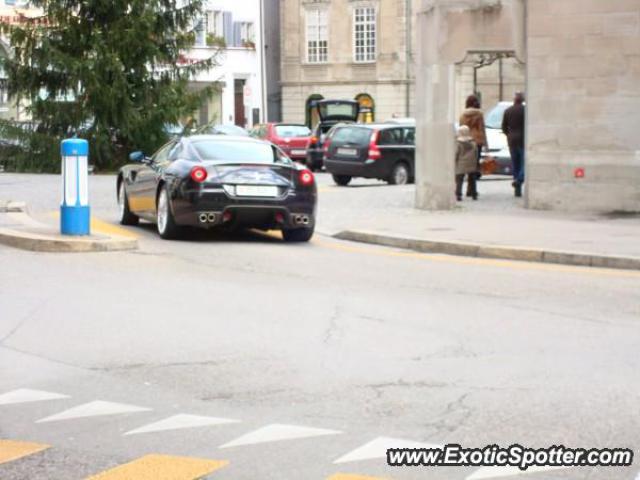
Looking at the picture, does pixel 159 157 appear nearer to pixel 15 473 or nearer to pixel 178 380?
pixel 178 380

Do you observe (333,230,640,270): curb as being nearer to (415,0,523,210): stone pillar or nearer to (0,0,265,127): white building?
(415,0,523,210): stone pillar

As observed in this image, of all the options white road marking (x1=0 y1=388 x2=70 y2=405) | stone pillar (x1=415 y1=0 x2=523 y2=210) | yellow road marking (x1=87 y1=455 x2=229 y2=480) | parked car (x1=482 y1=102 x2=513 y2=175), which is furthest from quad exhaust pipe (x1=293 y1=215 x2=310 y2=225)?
parked car (x1=482 y1=102 x2=513 y2=175)

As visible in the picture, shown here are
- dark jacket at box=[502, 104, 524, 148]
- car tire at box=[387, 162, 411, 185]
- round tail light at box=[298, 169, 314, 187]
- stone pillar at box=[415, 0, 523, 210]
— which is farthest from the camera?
car tire at box=[387, 162, 411, 185]

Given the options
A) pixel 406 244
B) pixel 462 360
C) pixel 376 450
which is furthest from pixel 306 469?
pixel 406 244

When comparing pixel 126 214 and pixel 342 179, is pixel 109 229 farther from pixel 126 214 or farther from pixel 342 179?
pixel 342 179

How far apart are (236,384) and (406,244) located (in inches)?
378

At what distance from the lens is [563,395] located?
7.94 m

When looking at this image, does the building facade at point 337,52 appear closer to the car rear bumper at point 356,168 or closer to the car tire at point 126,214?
the car rear bumper at point 356,168

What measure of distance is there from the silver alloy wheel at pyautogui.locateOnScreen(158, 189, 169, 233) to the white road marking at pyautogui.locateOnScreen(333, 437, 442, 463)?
11.3 meters

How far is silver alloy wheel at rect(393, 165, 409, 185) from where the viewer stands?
113 ft

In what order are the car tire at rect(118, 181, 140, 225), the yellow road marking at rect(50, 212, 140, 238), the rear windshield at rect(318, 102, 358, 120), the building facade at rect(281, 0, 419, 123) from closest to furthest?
1. the yellow road marking at rect(50, 212, 140, 238)
2. the car tire at rect(118, 181, 140, 225)
3. the rear windshield at rect(318, 102, 358, 120)
4. the building facade at rect(281, 0, 419, 123)

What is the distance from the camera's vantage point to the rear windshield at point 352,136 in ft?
113

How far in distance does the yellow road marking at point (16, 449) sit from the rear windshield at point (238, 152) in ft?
35.8

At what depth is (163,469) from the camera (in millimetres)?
6340
